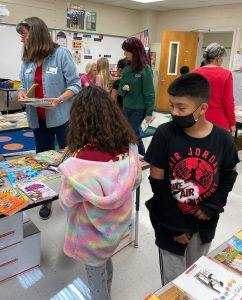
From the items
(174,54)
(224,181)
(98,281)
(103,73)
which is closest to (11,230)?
(98,281)

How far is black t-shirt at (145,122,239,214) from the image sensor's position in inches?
47.1

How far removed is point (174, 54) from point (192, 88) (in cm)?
677

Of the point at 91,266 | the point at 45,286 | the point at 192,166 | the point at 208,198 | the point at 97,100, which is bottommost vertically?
the point at 45,286

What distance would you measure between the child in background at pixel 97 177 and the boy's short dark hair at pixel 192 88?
259mm

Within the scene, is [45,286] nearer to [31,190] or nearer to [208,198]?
[31,190]

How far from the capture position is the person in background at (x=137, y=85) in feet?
9.78

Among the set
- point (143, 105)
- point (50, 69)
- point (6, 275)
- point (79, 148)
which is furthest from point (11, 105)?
point (79, 148)

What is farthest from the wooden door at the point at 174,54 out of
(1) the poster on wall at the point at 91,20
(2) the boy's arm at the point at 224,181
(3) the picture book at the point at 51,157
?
(2) the boy's arm at the point at 224,181

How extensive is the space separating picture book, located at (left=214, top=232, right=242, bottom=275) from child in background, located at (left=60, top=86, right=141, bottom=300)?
1.30 feet

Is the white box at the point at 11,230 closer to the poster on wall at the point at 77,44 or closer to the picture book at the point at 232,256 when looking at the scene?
the picture book at the point at 232,256

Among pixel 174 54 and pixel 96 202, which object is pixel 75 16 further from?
pixel 96 202

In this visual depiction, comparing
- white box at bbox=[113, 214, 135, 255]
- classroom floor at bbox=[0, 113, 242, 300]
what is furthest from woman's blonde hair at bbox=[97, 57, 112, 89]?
white box at bbox=[113, 214, 135, 255]

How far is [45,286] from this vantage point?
1741 mm

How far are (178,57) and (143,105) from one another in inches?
187
